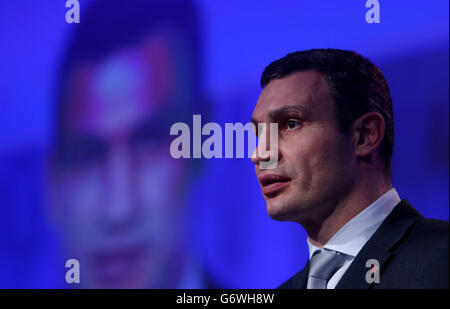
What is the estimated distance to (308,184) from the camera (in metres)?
2.34

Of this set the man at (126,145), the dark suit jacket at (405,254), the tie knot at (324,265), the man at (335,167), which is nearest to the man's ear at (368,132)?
the man at (335,167)

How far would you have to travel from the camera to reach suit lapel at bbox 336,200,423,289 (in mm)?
2154

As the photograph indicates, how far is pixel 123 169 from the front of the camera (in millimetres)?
2941

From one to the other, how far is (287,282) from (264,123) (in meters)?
0.75

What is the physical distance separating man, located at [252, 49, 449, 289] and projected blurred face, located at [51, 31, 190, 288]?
0.66 m

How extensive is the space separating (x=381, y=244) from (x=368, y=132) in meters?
0.47

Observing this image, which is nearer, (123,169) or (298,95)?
(298,95)

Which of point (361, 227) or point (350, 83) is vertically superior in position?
point (350, 83)

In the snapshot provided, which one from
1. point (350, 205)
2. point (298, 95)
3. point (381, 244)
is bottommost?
point (381, 244)

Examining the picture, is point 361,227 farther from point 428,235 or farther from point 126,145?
point 126,145

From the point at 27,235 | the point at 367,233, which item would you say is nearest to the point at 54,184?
the point at 27,235

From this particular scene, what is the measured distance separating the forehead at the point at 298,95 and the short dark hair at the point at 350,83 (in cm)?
3

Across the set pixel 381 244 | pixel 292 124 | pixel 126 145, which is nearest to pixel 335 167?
pixel 292 124
